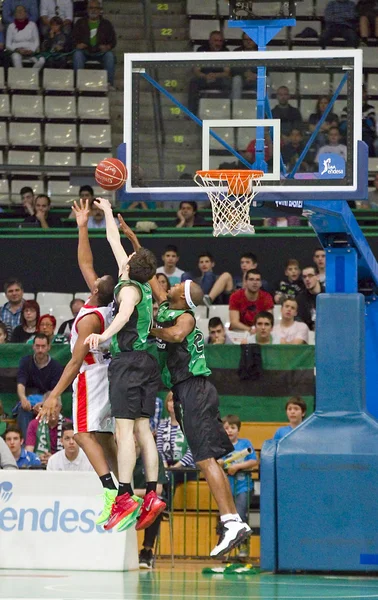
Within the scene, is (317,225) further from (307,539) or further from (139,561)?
(139,561)

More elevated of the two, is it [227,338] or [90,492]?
[227,338]

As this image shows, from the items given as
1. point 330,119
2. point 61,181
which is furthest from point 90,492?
point 61,181

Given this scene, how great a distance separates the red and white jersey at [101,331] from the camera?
10117 mm

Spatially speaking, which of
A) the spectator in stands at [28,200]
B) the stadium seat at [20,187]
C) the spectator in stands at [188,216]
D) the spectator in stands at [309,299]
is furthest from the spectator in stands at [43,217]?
the spectator in stands at [309,299]

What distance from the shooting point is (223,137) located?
10594 millimetres

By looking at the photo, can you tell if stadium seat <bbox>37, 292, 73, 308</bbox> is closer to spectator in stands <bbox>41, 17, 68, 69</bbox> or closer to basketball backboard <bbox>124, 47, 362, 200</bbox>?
spectator in stands <bbox>41, 17, 68, 69</bbox>

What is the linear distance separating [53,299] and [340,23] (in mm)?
8296

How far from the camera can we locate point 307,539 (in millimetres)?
11234

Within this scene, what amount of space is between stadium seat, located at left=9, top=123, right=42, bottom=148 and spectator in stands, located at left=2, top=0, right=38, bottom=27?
2.38 metres

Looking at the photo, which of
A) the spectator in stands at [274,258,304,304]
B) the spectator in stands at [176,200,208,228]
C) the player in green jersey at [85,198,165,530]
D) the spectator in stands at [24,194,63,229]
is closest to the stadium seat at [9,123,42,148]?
the spectator in stands at [24,194,63,229]

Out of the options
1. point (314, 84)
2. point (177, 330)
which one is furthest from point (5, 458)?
point (314, 84)

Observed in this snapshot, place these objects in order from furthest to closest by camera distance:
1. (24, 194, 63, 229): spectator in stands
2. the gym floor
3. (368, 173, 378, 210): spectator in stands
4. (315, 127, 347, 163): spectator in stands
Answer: (24, 194, 63, 229): spectator in stands → (368, 173, 378, 210): spectator in stands → (315, 127, 347, 163): spectator in stands → the gym floor

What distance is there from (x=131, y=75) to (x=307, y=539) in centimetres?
460

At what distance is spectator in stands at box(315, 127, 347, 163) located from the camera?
10.4 metres
